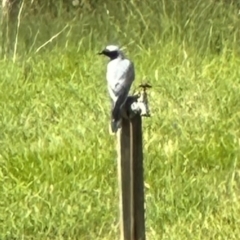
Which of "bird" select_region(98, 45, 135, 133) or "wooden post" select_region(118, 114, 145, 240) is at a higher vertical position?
"bird" select_region(98, 45, 135, 133)

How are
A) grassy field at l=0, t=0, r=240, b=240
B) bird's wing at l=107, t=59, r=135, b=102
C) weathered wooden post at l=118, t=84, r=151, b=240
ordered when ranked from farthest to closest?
grassy field at l=0, t=0, r=240, b=240, bird's wing at l=107, t=59, r=135, b=102, weathered wooden post at l=118, t=84, r=151, b=240

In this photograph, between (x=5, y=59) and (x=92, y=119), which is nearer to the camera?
(x=92, y=119)

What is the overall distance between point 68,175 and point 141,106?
1.39 metres

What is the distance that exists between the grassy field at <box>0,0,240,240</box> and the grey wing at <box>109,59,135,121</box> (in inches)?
31.2

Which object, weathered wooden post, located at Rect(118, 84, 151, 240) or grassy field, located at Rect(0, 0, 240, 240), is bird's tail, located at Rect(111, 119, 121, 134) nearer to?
weathered wooden post, located at Rect(118, 84, 151, 240)

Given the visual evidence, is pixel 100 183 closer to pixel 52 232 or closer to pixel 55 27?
pixel 52 232

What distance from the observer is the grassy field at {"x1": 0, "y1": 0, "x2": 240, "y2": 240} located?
4727 mm

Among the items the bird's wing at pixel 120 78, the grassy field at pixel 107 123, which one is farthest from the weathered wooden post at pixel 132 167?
the grassy field at pixel 107 123

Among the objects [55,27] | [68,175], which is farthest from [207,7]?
[68,175]

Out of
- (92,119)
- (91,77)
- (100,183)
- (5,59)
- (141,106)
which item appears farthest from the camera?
(5,59)

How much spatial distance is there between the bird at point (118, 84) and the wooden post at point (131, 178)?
0.15 feet

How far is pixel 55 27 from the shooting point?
23.7 feet

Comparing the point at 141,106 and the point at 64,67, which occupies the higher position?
the point at 141,106

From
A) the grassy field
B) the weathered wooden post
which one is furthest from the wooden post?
the grassy field
